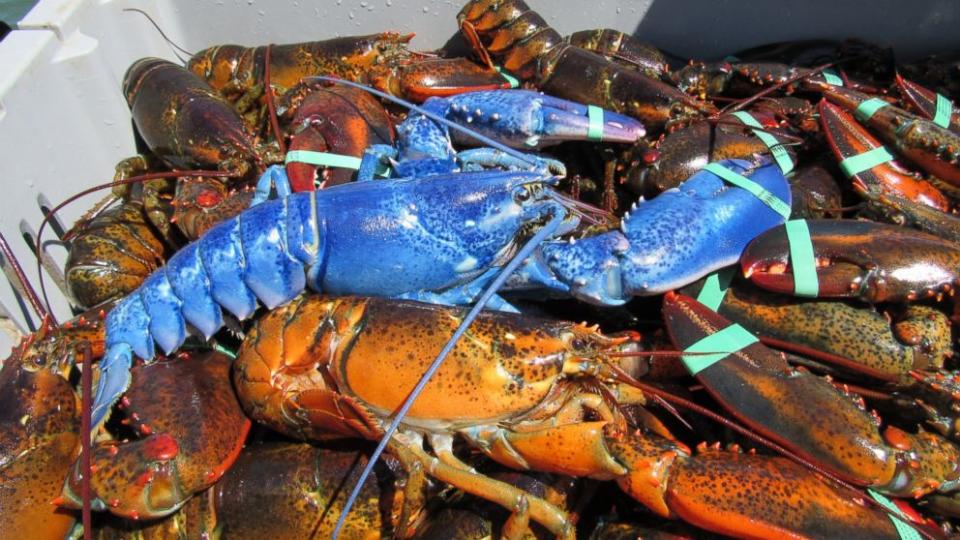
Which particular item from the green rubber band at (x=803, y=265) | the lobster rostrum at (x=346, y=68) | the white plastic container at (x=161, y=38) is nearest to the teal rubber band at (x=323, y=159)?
the lobster rostrum at (x=346, y=68)

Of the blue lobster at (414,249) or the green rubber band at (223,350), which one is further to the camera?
the green rubber band at (223,350)

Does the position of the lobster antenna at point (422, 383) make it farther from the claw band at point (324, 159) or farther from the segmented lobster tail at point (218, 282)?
the claw band at point (324, 159)

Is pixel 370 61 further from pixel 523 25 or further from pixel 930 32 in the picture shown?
pixel 930 32

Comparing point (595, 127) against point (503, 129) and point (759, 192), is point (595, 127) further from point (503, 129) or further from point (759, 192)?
point (759, 192)

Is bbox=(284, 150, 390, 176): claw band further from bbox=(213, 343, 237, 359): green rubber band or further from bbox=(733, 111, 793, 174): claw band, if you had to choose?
bbox=(733, 111, 793, 174): claw band

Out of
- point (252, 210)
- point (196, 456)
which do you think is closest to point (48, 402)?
point (196, 456)

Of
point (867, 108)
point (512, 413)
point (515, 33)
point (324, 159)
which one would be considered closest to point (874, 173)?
point (867, 108)

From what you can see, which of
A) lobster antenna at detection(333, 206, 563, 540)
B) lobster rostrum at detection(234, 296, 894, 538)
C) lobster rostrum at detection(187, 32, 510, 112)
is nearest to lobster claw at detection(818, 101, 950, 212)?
lobster rostrum at detection(234, 296, 894, 538)
